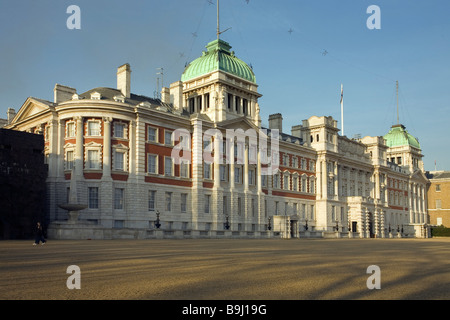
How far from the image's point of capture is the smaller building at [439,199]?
370ft

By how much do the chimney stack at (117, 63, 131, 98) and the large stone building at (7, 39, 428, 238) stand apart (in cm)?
12

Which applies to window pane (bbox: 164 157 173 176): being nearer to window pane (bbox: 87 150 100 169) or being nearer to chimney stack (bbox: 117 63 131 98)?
window pane (bbox: 87 150 100 169)

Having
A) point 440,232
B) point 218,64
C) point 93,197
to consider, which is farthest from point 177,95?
point 440,232

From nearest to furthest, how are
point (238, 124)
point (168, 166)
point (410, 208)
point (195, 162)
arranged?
point (168, 166) → point (195, 162) → point (238, 124) → point (410, 208)

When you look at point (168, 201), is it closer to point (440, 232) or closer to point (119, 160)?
point (119, 160)

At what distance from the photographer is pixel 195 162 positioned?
5625cm

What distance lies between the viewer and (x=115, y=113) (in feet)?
165

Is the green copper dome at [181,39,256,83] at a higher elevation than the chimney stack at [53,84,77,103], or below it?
higher

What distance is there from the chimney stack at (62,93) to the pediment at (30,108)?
1.51 meters

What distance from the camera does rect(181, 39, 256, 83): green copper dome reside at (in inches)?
2478

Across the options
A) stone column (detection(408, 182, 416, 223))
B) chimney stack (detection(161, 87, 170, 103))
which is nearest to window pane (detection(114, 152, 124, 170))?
chimney stack (detection(161, 87, 170, 103))

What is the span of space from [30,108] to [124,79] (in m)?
12.5

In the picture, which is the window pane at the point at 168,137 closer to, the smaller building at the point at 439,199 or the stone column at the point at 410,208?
the stone column at the point at 410,208
